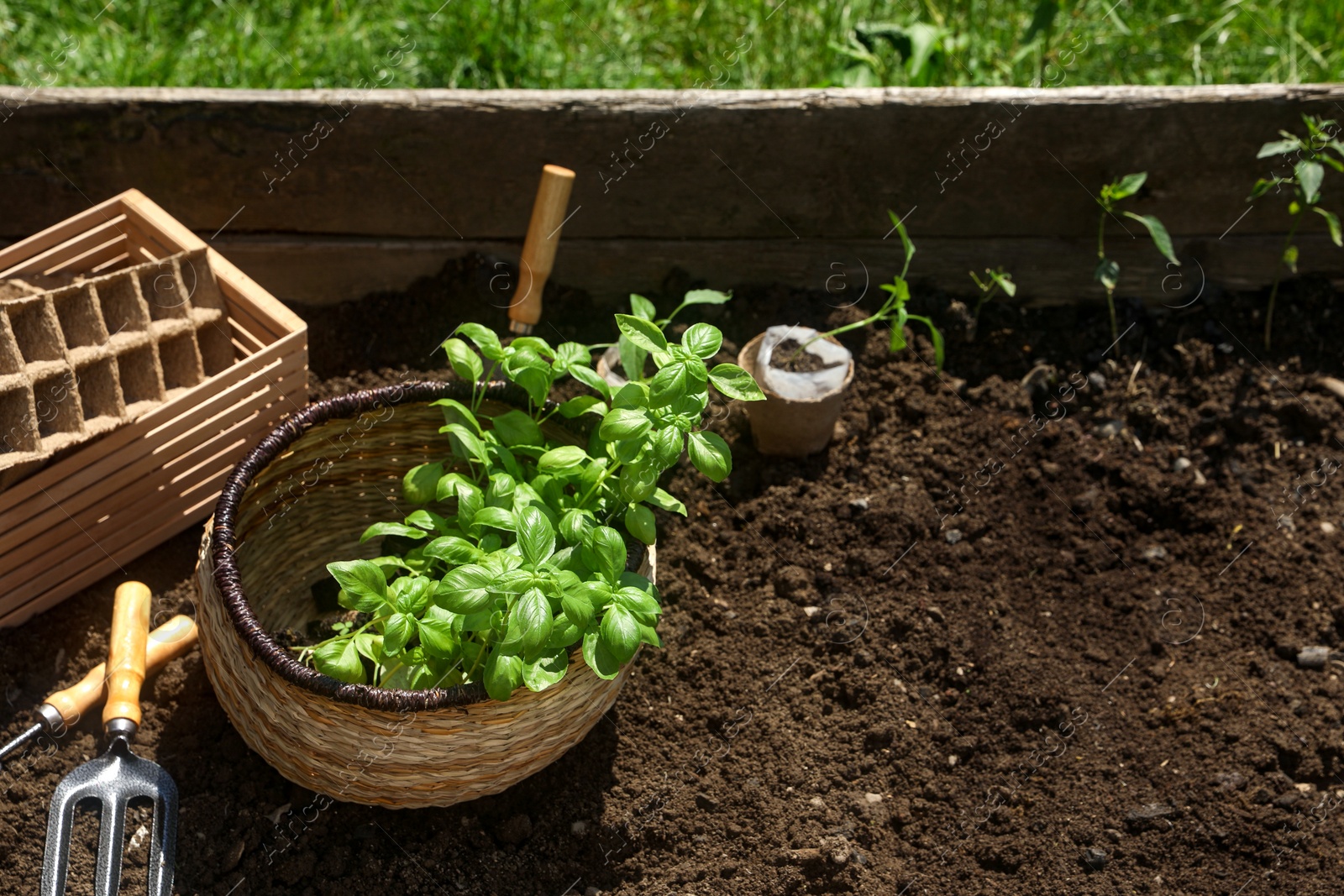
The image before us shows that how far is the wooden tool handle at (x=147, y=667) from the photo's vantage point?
1981mm

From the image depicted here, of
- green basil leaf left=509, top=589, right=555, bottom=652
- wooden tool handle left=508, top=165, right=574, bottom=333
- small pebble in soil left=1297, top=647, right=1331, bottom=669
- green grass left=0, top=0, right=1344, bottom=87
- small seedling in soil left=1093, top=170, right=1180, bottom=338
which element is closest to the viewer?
green basil leaf left=509, top=589, right=555, bottom=652

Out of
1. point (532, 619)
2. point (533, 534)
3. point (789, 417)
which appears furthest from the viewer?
point (789, 417)

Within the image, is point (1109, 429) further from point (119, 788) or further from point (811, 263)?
point (119, 788)

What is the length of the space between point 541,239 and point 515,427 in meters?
0.48

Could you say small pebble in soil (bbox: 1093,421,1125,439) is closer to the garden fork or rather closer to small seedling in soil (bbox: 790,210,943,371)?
small seedling in soil (bbox: 790,210,943,371)

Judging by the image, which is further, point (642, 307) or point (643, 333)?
point (642, 307)

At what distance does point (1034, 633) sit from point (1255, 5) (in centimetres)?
205

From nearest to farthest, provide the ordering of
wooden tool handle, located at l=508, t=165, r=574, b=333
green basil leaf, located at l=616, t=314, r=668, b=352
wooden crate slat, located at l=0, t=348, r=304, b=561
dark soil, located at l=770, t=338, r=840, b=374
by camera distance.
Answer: green basil leaf, located at l=616, t=314, r=668, b=352, wooden crate slat, located at l=0, t=348, r=304, b=561, wooden tool handle, located at l=508, t=165, r=574, b=333, dark soil, located at l=770, t=338, r=840, b=374

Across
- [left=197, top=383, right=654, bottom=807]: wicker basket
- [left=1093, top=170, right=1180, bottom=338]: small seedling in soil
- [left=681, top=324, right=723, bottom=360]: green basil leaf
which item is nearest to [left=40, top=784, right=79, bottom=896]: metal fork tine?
[left=197, top=383, right=654, bottom=807]: wicker basket

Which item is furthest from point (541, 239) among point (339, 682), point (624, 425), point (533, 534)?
point (339, 682)

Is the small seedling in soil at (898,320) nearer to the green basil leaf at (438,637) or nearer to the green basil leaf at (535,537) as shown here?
the green basil leaf at (535,537)

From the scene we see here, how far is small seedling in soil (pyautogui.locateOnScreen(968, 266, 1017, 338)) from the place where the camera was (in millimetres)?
2695

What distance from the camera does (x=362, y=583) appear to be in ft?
5.99

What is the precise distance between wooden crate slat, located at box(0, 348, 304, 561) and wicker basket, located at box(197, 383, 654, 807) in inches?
8.8
